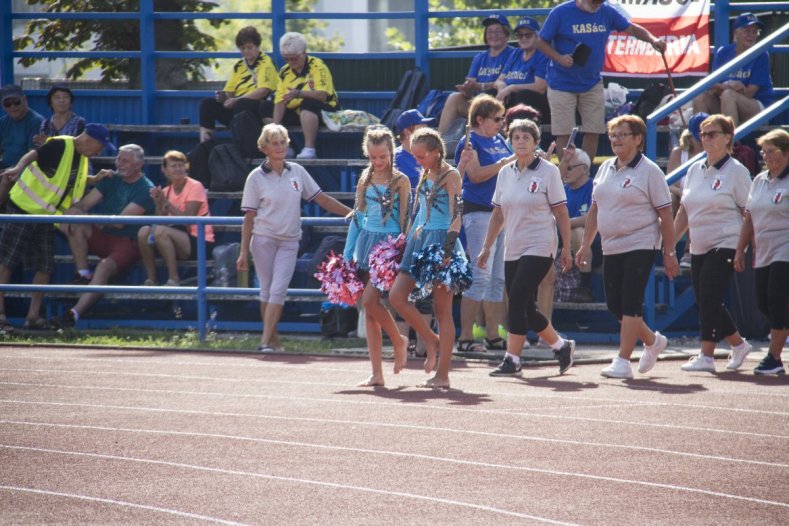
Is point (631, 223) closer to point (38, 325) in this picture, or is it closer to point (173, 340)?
point (173, 340)

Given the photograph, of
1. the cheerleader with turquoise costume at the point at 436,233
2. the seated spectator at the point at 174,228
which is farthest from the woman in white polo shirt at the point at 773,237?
the seated spectator at the point at 174,228

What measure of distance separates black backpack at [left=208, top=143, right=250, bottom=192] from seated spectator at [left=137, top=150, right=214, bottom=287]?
2.03 feet

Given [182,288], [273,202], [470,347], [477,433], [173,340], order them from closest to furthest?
[477,433], [470,347], [273,202], [182,288], [173,340]

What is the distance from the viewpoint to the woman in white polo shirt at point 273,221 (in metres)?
12.5

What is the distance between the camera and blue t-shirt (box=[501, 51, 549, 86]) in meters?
14.5

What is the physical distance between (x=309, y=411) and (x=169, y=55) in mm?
9316

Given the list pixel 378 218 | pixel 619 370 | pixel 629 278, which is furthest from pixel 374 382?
pixel 629 278

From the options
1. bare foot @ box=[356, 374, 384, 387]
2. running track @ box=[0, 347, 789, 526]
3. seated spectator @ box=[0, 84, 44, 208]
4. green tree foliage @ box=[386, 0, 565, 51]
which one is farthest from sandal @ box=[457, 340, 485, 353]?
green tree foliage @ box=[386, 0, 565, 51]

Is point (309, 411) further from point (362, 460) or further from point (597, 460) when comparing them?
point (597, 460)

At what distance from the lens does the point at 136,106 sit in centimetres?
1789

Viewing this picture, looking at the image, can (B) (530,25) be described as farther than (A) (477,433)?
Yes

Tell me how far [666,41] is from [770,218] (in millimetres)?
5727

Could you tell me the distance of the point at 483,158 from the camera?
39.0 ft

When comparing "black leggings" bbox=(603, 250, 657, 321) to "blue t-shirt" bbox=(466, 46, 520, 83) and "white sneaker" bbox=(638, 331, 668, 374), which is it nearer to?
"white sneaker" bbox=(638, 331, 668, 374)
